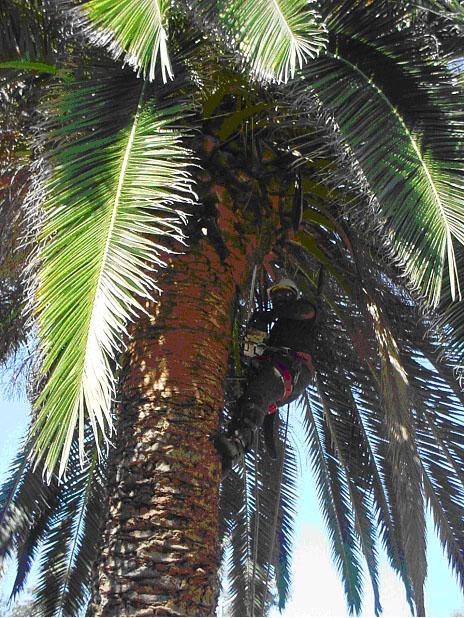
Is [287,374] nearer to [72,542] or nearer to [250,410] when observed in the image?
[250,410]

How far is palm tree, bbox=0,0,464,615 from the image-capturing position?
4000mm

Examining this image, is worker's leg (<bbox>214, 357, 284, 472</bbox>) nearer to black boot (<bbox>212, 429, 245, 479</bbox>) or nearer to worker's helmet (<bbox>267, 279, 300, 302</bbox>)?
black boot (<bbox>212, 429, 245, 479</bbox>)

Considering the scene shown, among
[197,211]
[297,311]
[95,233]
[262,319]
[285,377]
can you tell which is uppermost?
[262,319]

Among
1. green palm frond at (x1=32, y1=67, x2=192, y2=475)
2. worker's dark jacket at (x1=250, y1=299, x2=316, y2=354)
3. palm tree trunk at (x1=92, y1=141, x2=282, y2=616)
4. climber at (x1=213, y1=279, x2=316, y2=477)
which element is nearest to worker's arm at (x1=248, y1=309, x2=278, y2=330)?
climber at (x1=213, y1=279, x2=316, y2=477)

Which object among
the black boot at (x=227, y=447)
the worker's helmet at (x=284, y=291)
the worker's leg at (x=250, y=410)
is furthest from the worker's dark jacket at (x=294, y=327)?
the black boot at (x=227, y=447)

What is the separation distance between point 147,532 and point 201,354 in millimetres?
1072

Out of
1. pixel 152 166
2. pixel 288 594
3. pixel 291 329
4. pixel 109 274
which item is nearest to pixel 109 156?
pixel 152 166

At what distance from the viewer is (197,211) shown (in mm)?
5465

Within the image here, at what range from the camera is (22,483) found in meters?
7.86

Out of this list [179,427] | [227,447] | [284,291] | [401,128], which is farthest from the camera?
[284,291]

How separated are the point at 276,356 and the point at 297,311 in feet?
1.23

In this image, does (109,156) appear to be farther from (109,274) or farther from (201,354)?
(201,354)

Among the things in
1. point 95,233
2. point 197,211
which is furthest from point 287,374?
point 95,233

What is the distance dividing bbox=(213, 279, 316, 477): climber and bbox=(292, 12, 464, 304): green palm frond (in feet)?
5.07
